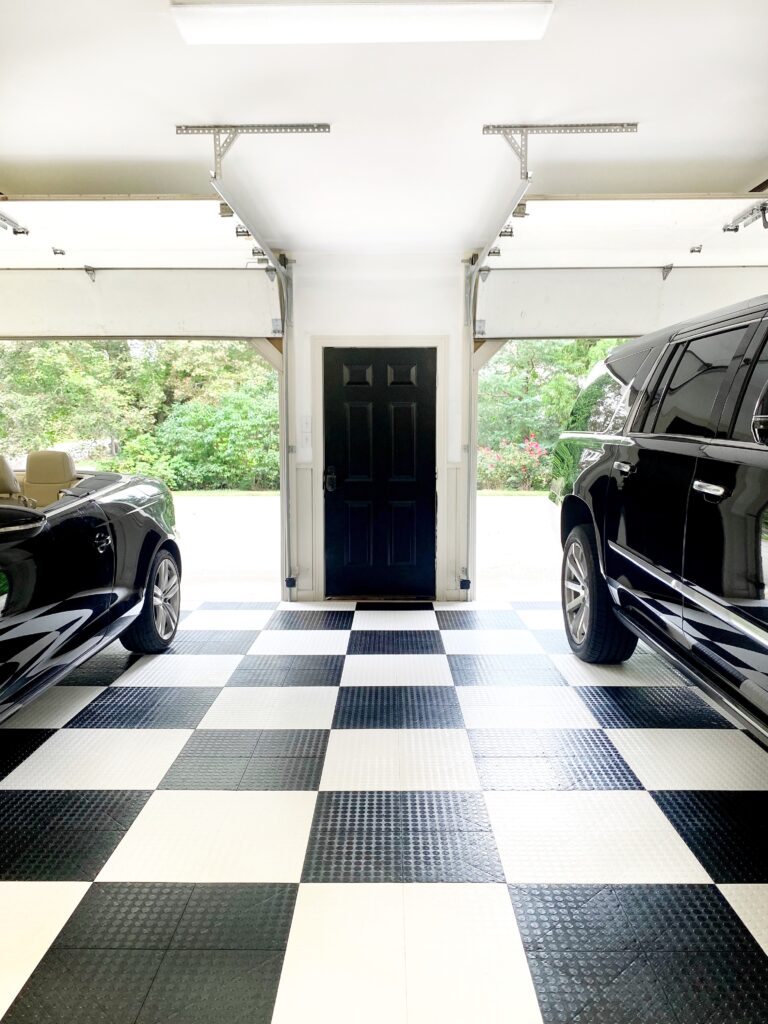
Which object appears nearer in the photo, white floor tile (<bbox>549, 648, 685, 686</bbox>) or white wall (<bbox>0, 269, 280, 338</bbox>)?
white floor tile (<bbox>549, 648, 685, 686</bbox>)

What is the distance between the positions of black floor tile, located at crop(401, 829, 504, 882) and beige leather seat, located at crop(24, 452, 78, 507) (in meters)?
2.46

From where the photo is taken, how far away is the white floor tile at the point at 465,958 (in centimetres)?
137

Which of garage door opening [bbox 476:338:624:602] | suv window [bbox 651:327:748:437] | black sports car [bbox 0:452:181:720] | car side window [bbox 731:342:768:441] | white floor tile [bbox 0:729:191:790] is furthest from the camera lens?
garage door opening [bbox 476:338:624:602]

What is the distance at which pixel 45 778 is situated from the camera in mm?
2365

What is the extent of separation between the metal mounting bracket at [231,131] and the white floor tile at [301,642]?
2.57 meters

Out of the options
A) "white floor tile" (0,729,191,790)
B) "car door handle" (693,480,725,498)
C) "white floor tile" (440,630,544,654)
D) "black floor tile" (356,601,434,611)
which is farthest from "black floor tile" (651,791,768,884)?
"black floor tile" (356,601,434,611)

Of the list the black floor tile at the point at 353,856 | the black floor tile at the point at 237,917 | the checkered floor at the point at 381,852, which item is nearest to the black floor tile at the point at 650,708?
the checkered floor at the point at 381,852

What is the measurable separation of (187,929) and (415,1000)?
1.94 feet

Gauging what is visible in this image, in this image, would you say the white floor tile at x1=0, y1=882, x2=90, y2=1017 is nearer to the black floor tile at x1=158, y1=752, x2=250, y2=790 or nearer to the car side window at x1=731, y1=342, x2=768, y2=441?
the black floor tile at x1=158, y1=752, x2=250, y2=790

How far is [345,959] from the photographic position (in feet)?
4.97

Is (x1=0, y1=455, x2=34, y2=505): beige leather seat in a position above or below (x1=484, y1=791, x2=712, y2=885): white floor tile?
above

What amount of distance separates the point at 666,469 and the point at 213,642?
2.86 m

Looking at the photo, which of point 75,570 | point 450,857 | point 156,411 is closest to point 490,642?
point 450,857

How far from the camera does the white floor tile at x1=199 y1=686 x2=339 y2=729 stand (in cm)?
283
